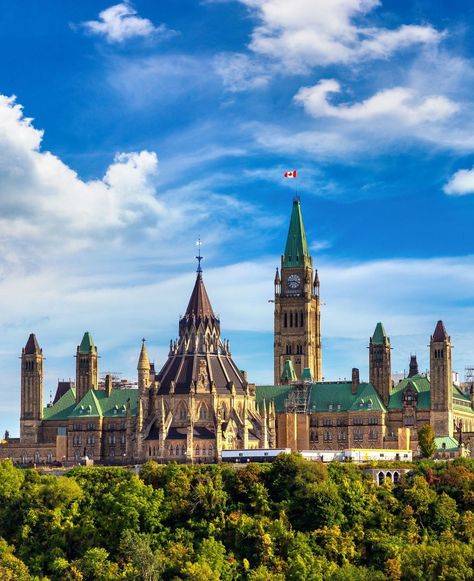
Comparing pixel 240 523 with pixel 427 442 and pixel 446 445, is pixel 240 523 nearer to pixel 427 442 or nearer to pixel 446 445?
pixel 427 442

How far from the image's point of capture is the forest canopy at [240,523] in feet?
476

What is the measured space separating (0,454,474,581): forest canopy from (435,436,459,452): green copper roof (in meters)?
24.1

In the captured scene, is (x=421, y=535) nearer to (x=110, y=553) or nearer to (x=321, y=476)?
(x=321, y=476)

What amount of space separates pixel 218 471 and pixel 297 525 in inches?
570

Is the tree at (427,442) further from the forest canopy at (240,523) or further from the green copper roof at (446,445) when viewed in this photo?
the forest canopy at (240,523)

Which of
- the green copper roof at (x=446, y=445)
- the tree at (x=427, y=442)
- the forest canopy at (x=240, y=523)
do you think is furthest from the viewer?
the green copper roof at (x=446, y=445)

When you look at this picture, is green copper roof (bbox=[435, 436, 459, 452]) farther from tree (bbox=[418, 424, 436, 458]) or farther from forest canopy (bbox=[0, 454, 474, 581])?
forest canopy (bbox=[0, 454, 474, 581])

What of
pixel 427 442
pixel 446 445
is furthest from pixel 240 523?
pixel 446 445

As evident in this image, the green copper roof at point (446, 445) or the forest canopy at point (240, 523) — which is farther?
the green copper roof at point (446, 445)

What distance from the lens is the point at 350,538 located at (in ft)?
500

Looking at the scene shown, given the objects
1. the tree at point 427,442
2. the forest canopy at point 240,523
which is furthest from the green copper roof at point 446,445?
the forest canopy at point 240,523

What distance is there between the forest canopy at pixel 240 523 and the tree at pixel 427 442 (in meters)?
12.9

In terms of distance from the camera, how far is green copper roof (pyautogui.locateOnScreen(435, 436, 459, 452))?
196 metres

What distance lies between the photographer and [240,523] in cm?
15525
